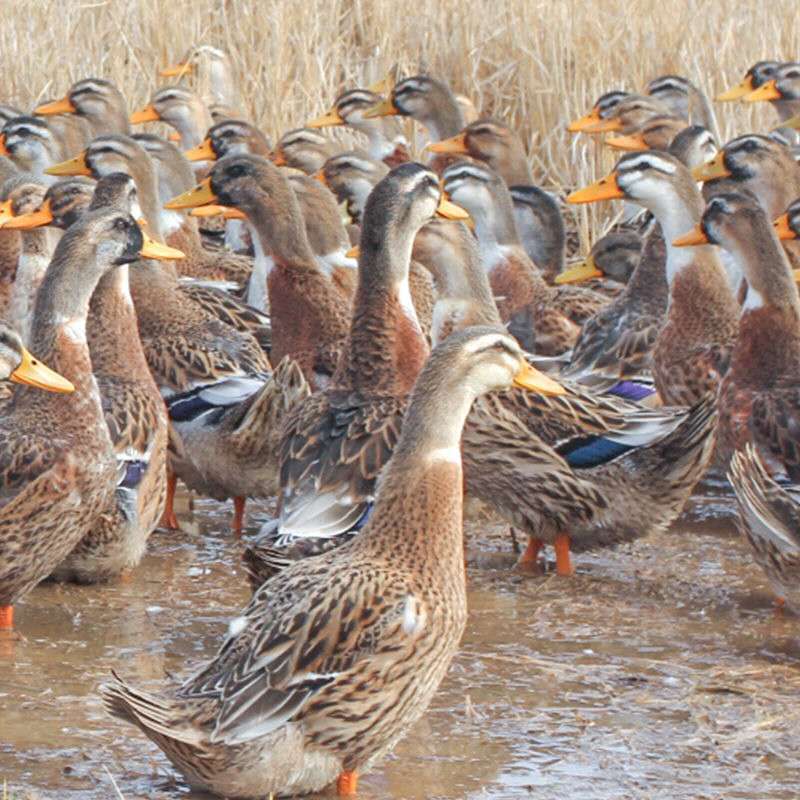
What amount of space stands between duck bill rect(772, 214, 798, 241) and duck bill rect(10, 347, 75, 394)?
3949mm

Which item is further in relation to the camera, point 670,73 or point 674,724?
point 670,73

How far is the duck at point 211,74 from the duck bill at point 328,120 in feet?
2.64

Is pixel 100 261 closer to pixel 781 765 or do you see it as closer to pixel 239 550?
pixel 239 550

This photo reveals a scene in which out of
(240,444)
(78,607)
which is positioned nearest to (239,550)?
(240,444)

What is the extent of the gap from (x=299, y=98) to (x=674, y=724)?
29.8 feet

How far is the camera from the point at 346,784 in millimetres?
5082

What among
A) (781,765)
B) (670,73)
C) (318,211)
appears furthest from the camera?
(670,73)

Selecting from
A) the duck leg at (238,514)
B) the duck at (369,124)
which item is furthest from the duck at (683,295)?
the duck at (369,124)

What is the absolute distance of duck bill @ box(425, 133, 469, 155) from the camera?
12.3 metres

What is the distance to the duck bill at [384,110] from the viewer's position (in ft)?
42.5

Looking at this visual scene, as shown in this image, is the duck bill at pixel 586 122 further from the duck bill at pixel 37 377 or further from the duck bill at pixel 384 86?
the duck bill at pixel 37 377

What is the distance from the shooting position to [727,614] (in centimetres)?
693

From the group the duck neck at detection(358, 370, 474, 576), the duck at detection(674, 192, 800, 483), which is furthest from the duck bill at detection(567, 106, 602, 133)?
the duck neck at detection(358, 370, 474, 576)

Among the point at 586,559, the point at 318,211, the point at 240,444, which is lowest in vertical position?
the point at 586,559
